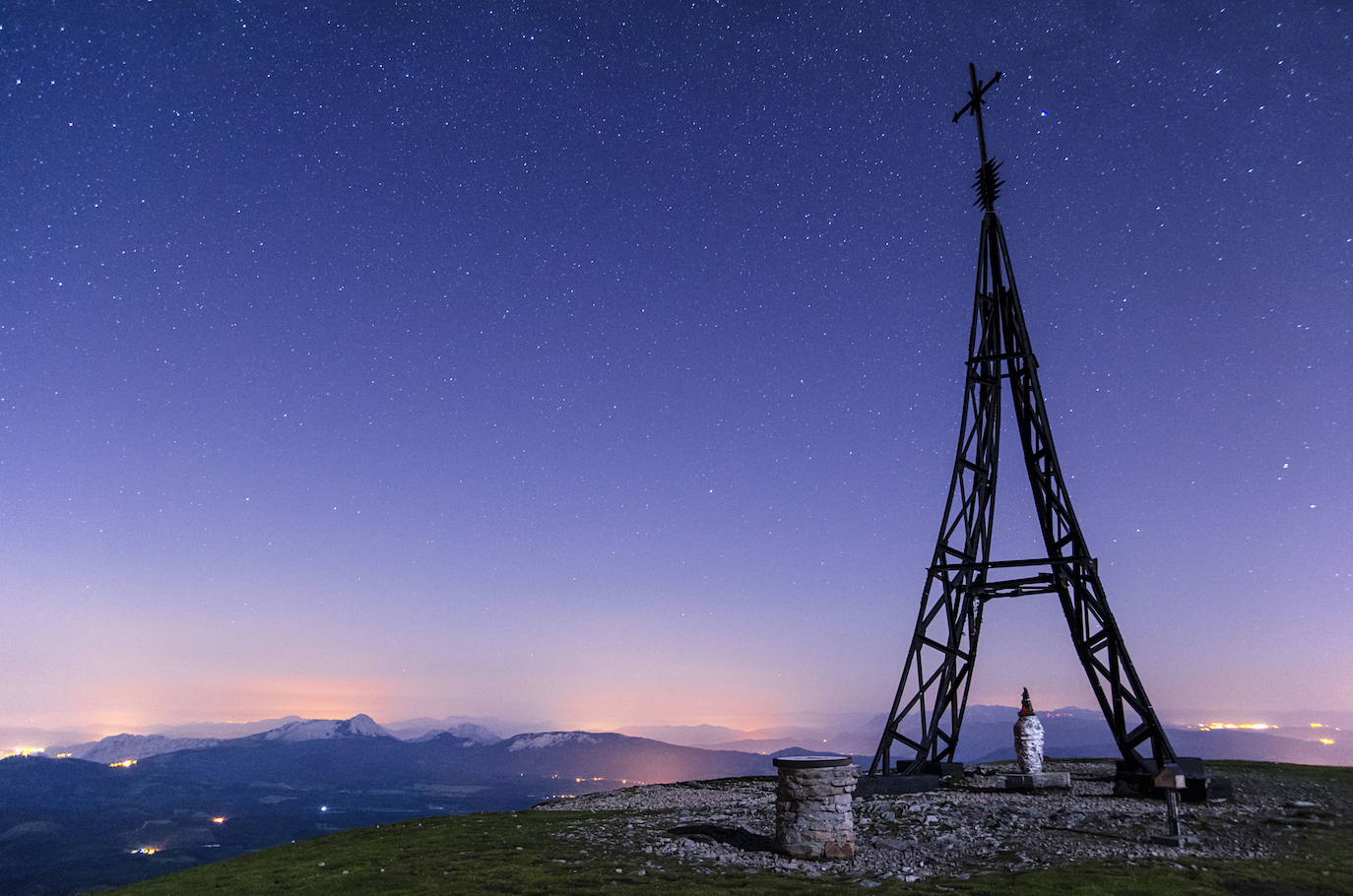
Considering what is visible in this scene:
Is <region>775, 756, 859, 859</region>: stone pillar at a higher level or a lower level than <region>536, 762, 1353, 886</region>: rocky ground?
higher

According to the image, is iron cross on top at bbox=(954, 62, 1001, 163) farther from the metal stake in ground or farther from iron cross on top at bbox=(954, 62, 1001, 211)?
the metal stake in ground

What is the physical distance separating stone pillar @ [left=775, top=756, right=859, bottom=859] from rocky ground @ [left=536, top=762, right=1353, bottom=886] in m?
0.34

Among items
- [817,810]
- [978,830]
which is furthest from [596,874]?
[978,830]

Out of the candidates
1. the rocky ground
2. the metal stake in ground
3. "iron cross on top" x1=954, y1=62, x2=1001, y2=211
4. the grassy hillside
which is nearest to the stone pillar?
the rocky ground

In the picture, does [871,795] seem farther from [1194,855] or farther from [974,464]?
[974,464]

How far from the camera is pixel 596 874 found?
1363 centimetres

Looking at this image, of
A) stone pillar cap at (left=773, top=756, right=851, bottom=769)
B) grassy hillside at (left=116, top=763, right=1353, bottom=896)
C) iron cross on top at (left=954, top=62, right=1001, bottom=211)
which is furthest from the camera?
iron cross on top at (left=954, top=62, right=1001, bottom=211)

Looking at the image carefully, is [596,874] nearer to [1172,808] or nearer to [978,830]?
[978,830]

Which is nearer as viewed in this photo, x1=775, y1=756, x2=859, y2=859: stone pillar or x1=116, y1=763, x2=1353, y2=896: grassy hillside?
x1=116, y1=763, x2=1353, y2=896: grassy hillside

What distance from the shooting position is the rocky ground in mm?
14188

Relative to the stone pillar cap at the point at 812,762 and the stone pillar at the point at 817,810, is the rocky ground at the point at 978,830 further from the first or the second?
the stone pillar cap at the point at 812,762

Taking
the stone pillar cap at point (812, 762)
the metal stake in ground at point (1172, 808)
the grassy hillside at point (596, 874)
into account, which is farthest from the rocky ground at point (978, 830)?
the stone pillar cap at point (812, 762)

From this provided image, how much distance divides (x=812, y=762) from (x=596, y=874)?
4.66 m

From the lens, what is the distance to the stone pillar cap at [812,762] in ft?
49.2
